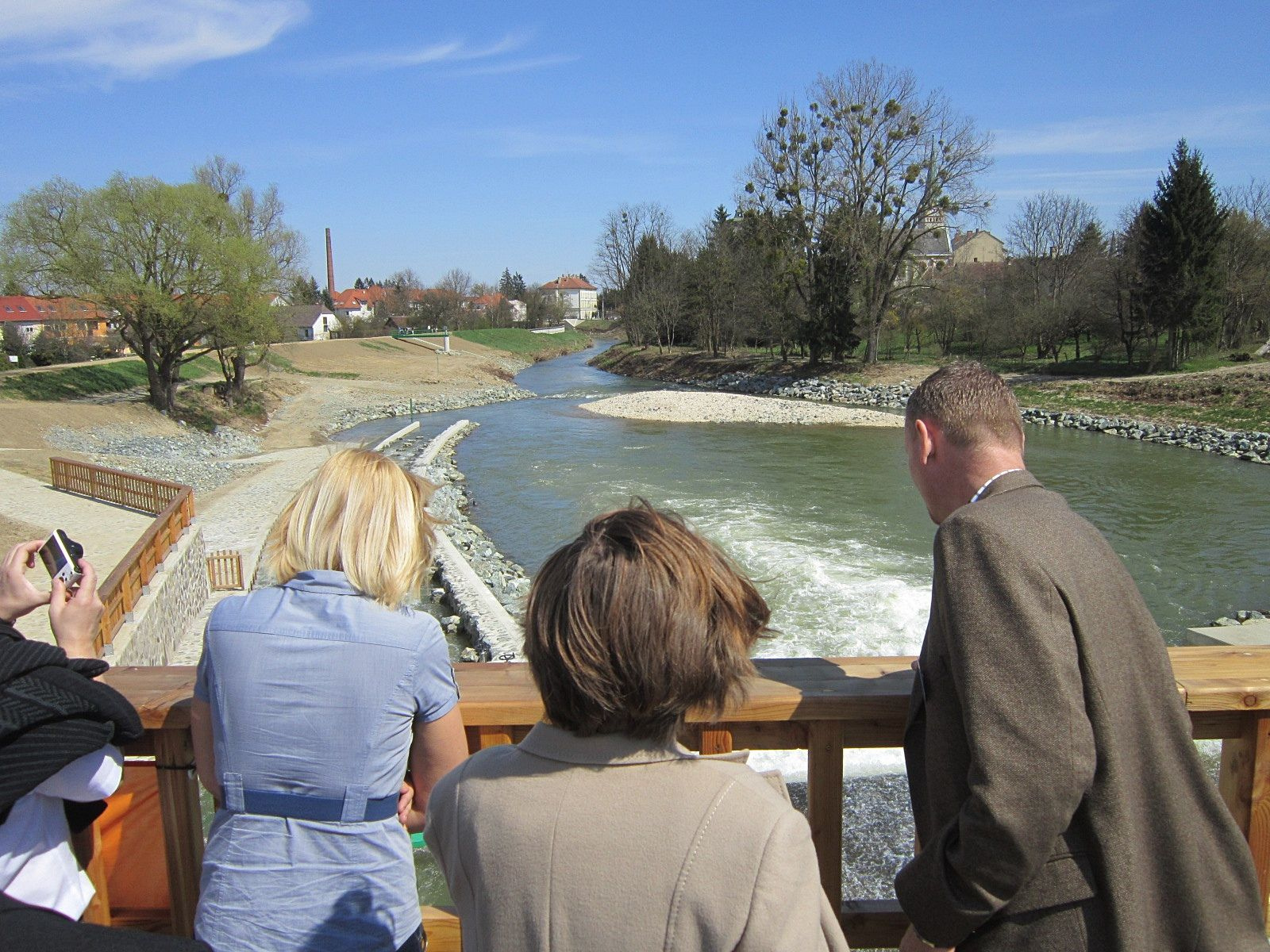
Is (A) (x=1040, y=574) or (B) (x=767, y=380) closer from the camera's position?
(A) (x=1040, y=574)

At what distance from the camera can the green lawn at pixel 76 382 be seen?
32125 millimetres

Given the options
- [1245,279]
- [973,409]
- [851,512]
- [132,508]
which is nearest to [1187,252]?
[1245,279]

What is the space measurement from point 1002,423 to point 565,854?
119 centimetres

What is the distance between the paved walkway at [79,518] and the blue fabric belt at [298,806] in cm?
1157

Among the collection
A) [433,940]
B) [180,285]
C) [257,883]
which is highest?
[180,285]

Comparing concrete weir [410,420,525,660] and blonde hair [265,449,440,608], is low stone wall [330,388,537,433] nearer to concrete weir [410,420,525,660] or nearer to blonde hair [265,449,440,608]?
concrete weir [410,420,525,660]

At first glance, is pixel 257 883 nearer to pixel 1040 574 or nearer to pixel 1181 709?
pixel 1040 574

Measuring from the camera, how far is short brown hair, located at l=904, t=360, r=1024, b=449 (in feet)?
5.82

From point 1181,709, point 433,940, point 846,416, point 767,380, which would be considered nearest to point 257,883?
point 433,940

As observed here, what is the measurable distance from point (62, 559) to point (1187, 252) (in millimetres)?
41335

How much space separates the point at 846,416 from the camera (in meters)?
34.5

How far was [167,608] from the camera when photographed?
37.2ft

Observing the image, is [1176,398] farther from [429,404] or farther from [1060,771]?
[1060,771]

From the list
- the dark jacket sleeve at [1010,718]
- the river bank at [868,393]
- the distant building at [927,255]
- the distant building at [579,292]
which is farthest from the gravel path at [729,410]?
the distant building at [579,292]
